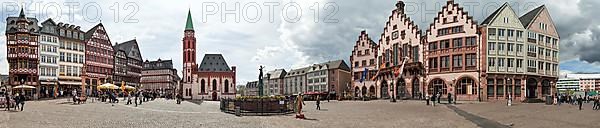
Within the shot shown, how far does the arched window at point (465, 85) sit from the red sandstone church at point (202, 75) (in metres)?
62.8

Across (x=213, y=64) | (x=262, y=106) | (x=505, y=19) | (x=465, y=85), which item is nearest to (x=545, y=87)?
(x=505, y=19)

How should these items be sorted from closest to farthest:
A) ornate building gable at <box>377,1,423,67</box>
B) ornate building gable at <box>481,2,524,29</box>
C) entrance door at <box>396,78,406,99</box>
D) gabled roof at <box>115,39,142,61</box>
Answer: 1. ornate building gable at <box>481,2,524,29</box>
2. ornate building gable at <box>377,1,423,67</box>
3. entrance door at <box>396,78,406,99</box>
4. gabled roof at <box>115,39,142,61</box>

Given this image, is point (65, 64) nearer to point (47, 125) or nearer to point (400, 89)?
point (400, 89)

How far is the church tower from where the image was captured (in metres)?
120

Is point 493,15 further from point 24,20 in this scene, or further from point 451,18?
point 24,20

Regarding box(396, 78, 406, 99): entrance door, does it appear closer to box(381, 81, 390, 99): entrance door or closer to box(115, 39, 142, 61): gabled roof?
box(381, 81, 390, 99): entrance door

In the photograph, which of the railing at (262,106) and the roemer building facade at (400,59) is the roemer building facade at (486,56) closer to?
the roemer building facade at (400,59)

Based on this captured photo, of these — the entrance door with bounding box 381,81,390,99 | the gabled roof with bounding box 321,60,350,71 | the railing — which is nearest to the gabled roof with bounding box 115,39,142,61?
the gabled roof with bounding box 321,60,350,71

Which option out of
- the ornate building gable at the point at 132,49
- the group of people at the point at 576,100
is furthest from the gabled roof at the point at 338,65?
the group of people at the point at 576,100

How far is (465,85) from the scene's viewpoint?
6291 cm

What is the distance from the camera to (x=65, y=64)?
8288 cm

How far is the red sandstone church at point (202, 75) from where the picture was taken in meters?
118

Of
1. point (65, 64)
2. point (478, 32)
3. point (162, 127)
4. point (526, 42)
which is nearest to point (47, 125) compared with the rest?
point (162, 127)

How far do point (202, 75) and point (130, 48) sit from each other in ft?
56.6
